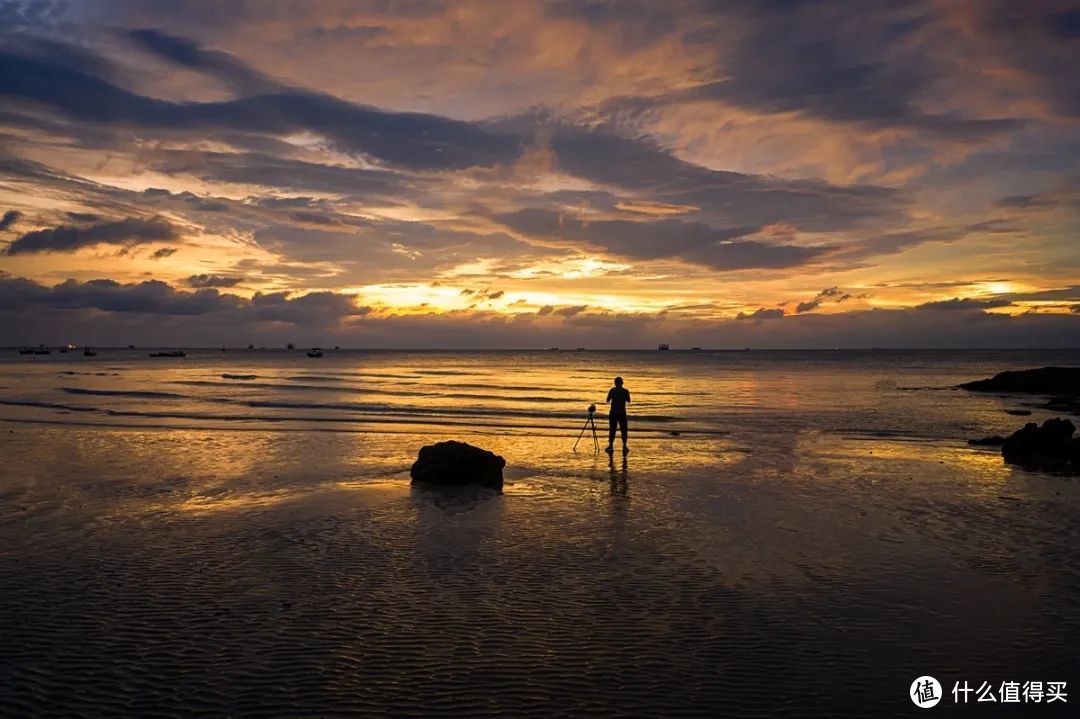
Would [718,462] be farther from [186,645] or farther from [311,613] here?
[186,645]

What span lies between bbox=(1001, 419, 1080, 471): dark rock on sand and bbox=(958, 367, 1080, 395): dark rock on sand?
163ft

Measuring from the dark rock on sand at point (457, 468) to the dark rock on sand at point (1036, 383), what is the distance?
65405 mm

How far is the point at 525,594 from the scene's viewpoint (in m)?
10.1

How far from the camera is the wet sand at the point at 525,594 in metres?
7.34

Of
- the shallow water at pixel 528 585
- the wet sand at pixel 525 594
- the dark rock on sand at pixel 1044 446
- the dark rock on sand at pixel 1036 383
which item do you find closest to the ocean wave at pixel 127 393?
the shallow water at pixel 528 585

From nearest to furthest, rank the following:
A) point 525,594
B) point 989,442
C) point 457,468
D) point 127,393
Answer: point 525,594
point 457,468
point 989,442
point 127,393

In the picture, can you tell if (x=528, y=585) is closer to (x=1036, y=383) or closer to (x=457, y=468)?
(x=457, y=468)

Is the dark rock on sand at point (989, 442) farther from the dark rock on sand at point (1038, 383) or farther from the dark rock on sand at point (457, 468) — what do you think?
the dark rock on sand at point (1038, 383)

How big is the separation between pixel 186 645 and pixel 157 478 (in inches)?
491

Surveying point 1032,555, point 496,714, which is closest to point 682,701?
point 496,714

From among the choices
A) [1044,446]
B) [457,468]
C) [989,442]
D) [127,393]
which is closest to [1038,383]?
[989,442]

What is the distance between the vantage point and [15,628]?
873cm

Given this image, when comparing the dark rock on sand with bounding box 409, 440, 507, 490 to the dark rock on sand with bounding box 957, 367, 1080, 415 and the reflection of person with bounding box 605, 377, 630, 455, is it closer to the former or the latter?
the reflection of person with bounding box 605, 377, 630, 455

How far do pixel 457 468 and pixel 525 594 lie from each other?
847 cm
